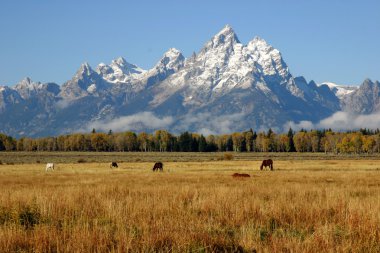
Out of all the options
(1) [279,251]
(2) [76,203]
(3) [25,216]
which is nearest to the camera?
(1) [279,251]

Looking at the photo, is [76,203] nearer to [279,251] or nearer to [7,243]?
[7,243]

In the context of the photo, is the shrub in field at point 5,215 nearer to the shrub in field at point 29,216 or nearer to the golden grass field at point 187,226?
the golden grass field at point 187,226

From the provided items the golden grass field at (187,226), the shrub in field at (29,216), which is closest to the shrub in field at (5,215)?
the golden grass field at (187,226)

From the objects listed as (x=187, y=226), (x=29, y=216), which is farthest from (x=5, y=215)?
(x=187, y=226)

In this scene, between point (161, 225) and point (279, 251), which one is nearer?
point (279, 251)

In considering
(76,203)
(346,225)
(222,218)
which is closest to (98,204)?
(76,203)

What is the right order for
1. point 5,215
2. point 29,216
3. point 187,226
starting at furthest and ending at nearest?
point 5,215, point 29,216, point 187,226

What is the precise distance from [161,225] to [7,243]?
13.1 feet

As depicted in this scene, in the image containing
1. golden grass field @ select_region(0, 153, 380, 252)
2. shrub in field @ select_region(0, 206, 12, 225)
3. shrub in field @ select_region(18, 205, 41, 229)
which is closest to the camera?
golden grass field @ select_region(0, 153, 380, 252)

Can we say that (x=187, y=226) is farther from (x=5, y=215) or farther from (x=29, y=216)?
(x=5, y=215)

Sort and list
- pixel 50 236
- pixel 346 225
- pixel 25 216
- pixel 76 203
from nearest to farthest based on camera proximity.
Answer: pixel 50 236 → pixel 346 225 → pixel 25 216 → pixel 76 203

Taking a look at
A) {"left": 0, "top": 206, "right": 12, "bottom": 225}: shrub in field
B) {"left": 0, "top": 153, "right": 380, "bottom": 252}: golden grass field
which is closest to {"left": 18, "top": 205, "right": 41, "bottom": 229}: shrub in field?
{"left": 0, "top": 153, "right": 380, "bottom": 252}: golden grass field

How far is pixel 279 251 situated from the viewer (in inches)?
394

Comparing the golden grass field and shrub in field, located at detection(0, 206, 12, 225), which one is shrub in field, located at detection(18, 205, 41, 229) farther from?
shrub in field, located at detection(0, 206, 12, 225)
